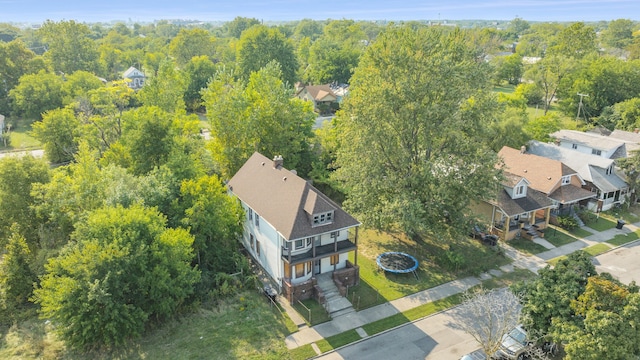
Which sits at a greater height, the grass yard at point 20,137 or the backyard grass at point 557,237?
the grass yard at point 20,137

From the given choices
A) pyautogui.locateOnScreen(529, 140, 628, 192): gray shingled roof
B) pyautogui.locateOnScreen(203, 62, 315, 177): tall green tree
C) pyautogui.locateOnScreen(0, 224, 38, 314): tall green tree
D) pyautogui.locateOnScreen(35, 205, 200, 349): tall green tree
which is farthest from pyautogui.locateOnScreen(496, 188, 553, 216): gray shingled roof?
pyautogui.locateOnScreen(0, 224, 38, 314): tall green tree

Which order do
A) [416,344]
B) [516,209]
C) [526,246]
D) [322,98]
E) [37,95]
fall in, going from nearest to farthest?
[416,344]
[526,246]
[516,209]
[37,95]
[322,98]

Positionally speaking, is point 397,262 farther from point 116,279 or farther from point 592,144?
point 592,144

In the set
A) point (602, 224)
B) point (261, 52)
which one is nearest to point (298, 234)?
point (602, 224)

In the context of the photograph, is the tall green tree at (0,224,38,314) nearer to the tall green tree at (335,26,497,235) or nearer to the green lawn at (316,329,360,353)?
the green lawn at (316,329,360,353)

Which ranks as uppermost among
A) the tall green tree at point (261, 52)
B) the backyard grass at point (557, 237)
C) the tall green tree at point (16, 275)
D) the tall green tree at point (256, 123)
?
the tall green tree at point (261, 52)

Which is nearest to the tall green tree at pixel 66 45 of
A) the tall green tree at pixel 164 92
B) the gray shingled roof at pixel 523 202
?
the tall green tree at pixel 164 92

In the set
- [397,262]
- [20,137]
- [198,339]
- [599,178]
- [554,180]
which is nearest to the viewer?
[198,339]

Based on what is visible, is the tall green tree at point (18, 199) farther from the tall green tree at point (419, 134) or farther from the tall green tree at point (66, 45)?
the tall green tree at point (66, 45)
